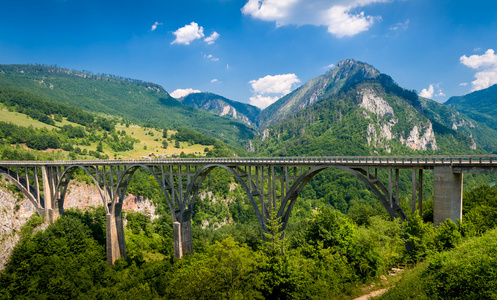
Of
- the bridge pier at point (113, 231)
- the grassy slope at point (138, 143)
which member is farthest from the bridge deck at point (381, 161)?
the grassy slope at point (138, 143)

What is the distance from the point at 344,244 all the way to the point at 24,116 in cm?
16921

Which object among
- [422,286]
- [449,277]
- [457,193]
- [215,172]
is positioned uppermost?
[457,193]

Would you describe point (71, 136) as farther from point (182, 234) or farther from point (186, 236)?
point (186, 236)

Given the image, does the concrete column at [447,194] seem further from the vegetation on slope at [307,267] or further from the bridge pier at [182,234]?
the bridge pier at [182,234]

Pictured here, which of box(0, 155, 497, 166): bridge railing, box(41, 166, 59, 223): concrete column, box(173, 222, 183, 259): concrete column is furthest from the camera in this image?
box(41, 166, 59, 223): concrete column

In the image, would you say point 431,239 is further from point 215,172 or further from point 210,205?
point 215,172

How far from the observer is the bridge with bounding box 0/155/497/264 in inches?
784

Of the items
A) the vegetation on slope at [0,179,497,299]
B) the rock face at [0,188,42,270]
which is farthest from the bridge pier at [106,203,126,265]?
the rock face at [0,188,42,270]

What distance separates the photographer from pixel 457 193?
64.9 feet

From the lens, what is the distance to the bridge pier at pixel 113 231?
47.1 m

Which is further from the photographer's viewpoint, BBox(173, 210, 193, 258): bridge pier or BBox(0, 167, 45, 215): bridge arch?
BBox(0, 167, 45, 215): bridge arch

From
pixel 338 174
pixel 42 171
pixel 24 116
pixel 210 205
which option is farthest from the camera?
pixel 338 174

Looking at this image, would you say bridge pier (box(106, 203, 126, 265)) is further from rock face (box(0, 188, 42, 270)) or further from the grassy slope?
the grassy slope

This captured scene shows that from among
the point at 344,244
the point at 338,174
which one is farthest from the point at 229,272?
the point at 338,174
